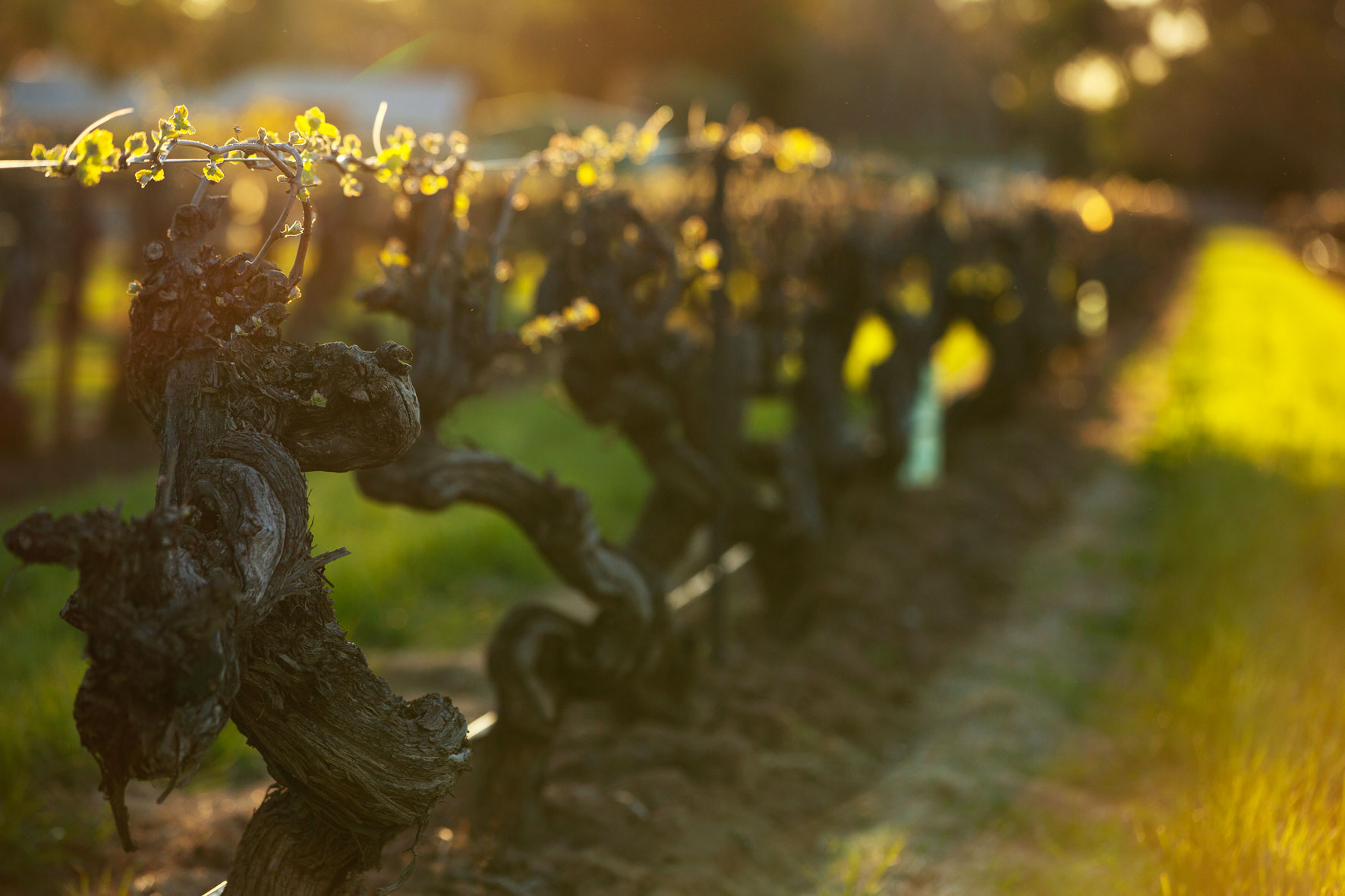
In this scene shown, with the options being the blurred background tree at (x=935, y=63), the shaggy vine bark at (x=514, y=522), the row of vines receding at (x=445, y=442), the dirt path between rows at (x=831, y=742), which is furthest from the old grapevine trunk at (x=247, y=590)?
the blurred background tree at (x=935, y=63)

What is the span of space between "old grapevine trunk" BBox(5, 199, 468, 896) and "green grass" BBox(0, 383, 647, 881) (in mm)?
1112

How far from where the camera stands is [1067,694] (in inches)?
205

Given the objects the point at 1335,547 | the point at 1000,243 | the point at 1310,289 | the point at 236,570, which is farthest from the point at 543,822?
the point at 1310,289

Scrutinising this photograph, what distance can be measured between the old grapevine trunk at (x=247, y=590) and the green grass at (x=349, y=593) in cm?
111

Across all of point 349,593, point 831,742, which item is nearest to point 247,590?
point 831,742

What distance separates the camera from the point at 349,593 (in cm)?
582

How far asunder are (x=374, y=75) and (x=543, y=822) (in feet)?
146

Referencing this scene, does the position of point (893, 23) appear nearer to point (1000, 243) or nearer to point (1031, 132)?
point (1031, 132)

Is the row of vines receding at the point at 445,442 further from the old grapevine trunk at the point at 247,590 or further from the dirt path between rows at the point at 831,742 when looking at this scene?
the dirt path between rows at the point at 831,742

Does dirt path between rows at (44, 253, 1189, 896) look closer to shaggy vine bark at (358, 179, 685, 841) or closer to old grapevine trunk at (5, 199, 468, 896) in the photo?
shaggy vine bark at (358, 179, 685, 841)

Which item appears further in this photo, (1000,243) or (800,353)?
(1000,243)

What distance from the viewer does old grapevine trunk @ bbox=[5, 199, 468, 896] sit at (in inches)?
73.7

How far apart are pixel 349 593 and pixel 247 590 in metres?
3.92

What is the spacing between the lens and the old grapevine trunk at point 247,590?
6.15ft
